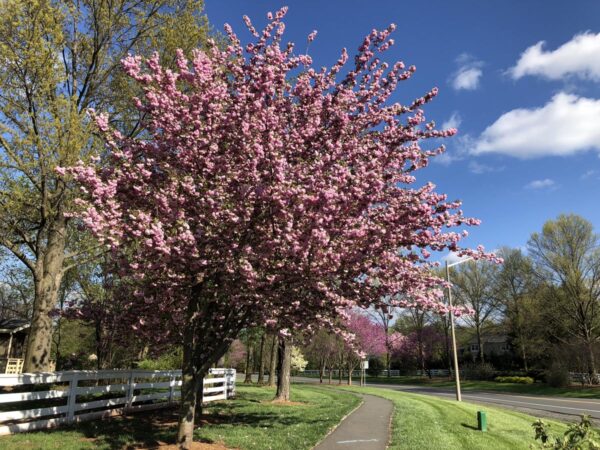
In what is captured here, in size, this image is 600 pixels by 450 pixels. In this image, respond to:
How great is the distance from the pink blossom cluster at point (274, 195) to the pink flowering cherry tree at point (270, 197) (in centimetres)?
3

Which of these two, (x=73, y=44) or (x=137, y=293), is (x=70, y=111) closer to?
(x=73, y=44)

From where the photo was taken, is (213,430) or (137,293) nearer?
(137,293)

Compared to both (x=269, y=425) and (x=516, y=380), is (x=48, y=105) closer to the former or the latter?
(x=269, y=425)

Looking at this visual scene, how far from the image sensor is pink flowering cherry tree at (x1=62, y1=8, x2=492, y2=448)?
6695 mm

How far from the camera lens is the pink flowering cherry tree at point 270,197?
670cm

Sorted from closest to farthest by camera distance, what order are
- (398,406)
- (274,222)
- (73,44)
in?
1. (274,222)
2. (73,44)
3. (398,406)

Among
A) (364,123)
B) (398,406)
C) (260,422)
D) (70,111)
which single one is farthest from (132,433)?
(398,406)

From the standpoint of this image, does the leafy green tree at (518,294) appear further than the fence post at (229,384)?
Yes

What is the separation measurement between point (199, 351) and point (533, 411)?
19.0m

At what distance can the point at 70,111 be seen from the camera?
42.9 feet

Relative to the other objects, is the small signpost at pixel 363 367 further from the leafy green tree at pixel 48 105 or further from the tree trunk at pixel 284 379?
the leafy green tree at pixel 48 105

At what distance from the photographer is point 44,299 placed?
539 inches

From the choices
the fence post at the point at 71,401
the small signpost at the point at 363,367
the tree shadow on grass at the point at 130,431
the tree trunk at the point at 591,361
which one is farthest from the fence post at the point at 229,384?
the tree trunk at the point at 591,361

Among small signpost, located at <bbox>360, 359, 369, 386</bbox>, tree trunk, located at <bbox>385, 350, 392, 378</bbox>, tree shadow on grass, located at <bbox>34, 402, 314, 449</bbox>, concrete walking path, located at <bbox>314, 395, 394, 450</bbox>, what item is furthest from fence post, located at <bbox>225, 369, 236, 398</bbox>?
tree trunk, located at <bbox>385, 350, 392, 378</bbox>
